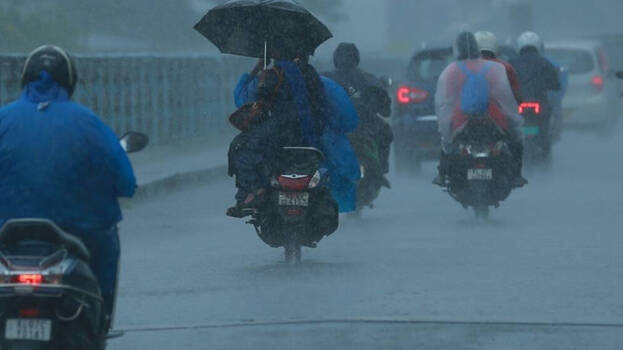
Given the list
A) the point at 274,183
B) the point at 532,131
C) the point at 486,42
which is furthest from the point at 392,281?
the point at 532,131

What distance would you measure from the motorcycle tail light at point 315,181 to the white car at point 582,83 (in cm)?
1633

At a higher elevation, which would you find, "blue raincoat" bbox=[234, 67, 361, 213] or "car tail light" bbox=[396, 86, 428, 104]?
"blue raincoat" bbox=[234, 67, 361, 213]

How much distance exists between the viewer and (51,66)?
6.75 metres

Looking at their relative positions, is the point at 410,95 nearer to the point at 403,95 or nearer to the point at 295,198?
the point at 403,95

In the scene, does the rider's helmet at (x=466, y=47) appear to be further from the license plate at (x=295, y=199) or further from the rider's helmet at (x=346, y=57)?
the license plate at (x=295, y=199)

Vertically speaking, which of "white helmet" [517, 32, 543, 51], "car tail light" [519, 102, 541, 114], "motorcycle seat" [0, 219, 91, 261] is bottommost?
"car tail light" [519, 102, 541, 114]

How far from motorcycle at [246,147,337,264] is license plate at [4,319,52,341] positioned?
5.17 metres

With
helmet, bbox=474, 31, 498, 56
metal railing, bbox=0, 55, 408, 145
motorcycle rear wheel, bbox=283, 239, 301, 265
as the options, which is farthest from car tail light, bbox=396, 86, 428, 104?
motorcycle rear wheel, bbox=283, 239, 301, 265

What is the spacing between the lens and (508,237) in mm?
13344

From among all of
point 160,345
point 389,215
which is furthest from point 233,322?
point 389,215

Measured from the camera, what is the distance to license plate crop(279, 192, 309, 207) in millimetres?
11367

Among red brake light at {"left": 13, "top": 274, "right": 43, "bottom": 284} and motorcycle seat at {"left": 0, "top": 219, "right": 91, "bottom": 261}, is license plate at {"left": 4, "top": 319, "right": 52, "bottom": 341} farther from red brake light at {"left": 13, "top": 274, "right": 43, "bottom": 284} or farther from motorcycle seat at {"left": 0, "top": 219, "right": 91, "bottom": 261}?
motorcycle seat at {"left": 0, "top": 219, "right": 91, "bottom": 261}

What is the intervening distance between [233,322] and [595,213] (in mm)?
7094

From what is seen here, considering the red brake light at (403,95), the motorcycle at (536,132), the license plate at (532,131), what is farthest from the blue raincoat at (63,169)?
the license plate at (532,131)
